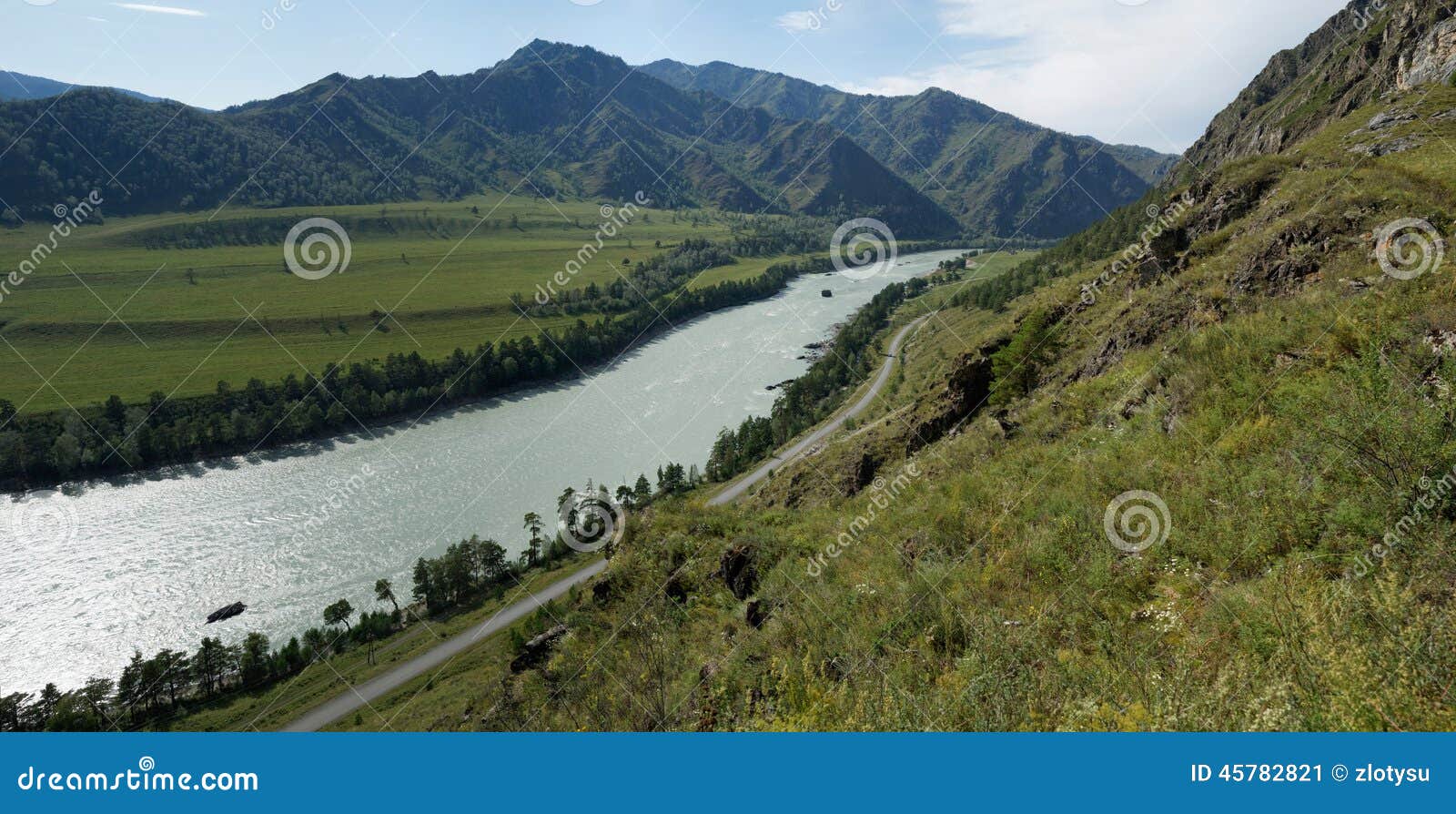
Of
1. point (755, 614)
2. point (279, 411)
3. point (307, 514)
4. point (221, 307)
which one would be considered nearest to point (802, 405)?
point (307, 514)

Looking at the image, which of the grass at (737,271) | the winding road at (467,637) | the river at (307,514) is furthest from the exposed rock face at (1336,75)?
the grass at (737,271)

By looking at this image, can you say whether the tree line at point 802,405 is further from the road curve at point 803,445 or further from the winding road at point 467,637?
the winding road at point 467,637

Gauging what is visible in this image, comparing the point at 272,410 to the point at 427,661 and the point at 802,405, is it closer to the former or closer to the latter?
the point at 427,661

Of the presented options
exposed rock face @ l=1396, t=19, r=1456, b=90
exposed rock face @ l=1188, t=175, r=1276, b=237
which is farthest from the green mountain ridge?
exposed rock face @ l=1396, t=19, r=1456, b=90

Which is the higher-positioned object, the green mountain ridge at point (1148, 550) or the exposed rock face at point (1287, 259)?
the exposed rock face at point (1287, 259)

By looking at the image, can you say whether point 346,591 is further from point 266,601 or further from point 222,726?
point 222,726
